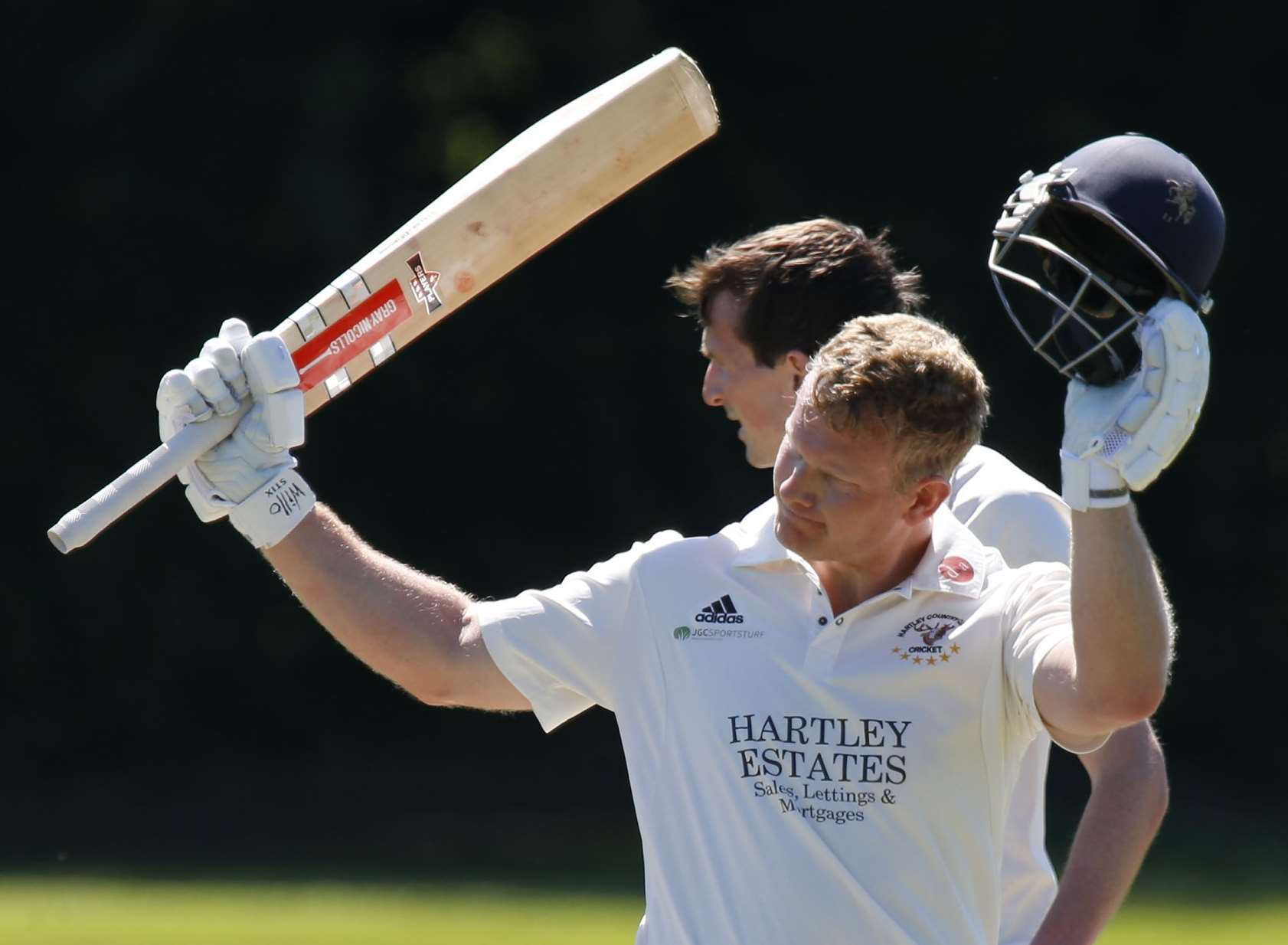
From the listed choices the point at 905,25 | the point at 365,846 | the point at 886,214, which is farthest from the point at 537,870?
the point at 905,25

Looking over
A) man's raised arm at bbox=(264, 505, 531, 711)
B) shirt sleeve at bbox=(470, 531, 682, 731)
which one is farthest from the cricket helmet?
man's raised arm at bbox=(264, 505, 531, 711)

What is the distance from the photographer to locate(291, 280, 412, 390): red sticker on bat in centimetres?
274

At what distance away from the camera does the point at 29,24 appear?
9.95m

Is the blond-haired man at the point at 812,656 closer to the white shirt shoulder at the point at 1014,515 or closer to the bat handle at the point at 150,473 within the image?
the bat handle at the point at 150,473

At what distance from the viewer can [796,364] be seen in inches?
114

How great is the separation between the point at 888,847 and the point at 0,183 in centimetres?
897

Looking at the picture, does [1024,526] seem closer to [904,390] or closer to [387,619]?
[904,390]

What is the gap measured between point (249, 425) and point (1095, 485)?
46.0 inches

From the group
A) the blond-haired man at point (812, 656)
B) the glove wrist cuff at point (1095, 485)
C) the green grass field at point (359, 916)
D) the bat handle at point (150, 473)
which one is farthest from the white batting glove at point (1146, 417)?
the green grass field at point (359, 916)

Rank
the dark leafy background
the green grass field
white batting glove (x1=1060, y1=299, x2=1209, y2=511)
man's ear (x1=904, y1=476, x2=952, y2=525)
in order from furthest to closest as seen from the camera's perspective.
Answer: the dark leafy background, the green grass field, man's ear (x1=904, y1=476, x2=952, y2=525), white batting glove (x1=1060, y1=299, x2=1209, y2=511)

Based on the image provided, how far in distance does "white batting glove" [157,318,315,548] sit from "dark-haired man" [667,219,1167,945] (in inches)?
31.4

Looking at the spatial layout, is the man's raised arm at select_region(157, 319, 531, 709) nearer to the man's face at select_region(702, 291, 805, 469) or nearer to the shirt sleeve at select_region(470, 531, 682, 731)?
the shirt sleeve at select_region(470, 531, 682, 731)

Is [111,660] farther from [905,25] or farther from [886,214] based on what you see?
[905,25]

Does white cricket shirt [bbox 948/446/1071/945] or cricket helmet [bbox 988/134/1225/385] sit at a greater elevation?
cricket helmet [bbox 988/134/1225/385]
